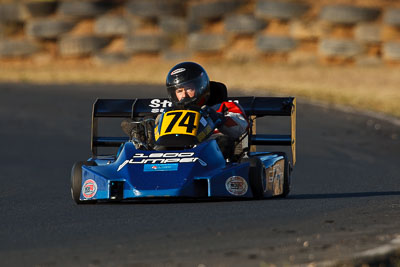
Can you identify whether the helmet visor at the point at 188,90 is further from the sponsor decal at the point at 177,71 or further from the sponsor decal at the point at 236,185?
the sponsor decal at the point at 236,185

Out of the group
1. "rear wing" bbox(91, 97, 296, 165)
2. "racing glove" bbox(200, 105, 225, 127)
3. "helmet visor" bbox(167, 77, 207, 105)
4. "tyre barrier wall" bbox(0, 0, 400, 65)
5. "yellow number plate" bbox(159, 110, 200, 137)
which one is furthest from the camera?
"tyre barrier wall" bbox(0, 0, 400, 65)

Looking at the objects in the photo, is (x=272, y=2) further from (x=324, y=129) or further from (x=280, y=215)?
(x=280, y=215)

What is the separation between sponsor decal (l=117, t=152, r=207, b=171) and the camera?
7207mm

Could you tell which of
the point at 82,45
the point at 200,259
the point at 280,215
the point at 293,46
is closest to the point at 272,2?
the point at 293,46

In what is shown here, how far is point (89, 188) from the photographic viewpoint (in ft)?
24.2

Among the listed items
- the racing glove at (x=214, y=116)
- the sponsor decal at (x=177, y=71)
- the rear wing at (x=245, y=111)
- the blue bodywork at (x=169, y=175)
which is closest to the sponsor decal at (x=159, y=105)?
the rear wing at (x=245, y=111)

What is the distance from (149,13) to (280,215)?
648 inches

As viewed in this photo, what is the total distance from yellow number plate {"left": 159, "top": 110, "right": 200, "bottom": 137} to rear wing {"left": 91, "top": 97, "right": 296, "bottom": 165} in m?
0.78

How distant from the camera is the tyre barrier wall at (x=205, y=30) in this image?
67.9ft

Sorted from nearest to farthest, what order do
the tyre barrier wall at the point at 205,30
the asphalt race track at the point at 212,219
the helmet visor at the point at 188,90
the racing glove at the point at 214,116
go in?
the asphalt race track at the point at 212,219, the racing glove at the point at 214,116, the helmet visor at the point at 188,90, the tyre barrier wall at the point at 205,30

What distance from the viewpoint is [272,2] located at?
21828mm

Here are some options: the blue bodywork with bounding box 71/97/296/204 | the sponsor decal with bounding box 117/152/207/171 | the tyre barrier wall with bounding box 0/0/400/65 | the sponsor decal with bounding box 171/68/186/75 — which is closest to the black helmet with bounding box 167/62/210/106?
the sponsor decal with bounding box 171/68/186/75

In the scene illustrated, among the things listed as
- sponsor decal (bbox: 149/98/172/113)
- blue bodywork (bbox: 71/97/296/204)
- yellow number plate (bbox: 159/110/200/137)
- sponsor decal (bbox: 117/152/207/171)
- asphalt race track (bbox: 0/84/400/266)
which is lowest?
asphalt race track (bbox: 0/84/400/266)

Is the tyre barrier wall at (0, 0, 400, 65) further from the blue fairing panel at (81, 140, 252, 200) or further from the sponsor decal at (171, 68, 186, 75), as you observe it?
the blue fairing panel at (81, 140, 252, 200)
